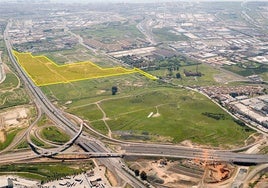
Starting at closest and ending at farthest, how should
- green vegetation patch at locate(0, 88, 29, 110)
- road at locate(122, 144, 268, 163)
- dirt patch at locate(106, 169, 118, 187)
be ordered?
1. dirt patch at locate(106, 169, 118, 187)
2. road at locate(122, 144, 268, 163)
3. green vegetation patch at locate(0, 88, 29, 110)

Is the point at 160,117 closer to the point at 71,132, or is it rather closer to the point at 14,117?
the point at 71,132

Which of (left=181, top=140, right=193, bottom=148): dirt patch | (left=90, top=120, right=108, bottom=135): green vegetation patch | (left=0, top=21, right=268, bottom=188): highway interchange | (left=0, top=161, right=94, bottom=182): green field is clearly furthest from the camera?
(left=90, top=120, right=108, bottom=135): green vegetation patch

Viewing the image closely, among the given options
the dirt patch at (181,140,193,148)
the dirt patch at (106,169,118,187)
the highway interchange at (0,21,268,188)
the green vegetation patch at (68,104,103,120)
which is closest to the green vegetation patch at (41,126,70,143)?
the highway interchange at (0,21,268,188)

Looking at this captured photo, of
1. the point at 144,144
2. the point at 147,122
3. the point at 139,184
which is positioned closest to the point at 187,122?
the point at 147,122

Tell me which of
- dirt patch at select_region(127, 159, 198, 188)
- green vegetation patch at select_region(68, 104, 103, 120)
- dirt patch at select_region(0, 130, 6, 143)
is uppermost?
green vegetation patch at select_region(68, 104, 103, 120)

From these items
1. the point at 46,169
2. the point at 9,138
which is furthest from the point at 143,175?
the point at 9,138

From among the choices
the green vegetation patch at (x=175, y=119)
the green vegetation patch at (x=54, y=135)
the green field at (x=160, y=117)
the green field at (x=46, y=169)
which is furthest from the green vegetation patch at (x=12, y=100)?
the green field at (x=46, y=169)

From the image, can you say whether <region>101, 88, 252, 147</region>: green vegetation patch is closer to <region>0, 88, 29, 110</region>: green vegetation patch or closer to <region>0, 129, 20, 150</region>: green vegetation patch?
<region>0, 129, 20, 150</region>: green vegetation patch

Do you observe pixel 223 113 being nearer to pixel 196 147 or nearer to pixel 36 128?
pixel 196 147
